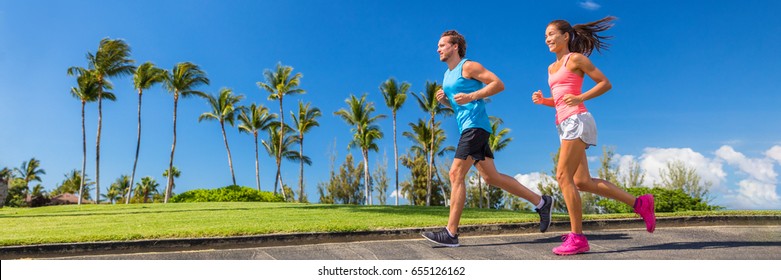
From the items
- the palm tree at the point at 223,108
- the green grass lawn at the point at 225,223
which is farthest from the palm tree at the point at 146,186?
the green grass lawn at the point at 225,223

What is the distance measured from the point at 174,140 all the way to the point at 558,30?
40.9 meters

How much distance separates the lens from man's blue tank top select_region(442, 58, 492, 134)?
16.7 ft

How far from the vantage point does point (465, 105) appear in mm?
5141

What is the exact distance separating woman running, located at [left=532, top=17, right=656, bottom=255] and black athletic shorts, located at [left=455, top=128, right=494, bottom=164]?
0.66 metres

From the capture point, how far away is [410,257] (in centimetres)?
519

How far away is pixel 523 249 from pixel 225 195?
95.4 feet

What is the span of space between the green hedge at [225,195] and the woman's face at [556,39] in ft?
96.0

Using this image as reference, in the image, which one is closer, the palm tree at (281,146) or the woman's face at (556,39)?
the woman's face at (556,39)

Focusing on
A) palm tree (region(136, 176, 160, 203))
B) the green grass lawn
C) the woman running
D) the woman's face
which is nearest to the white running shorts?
the woman running

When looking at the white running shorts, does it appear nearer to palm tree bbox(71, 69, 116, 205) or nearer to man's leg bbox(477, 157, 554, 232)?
man's leg bbox(477, 157, 554, 232)

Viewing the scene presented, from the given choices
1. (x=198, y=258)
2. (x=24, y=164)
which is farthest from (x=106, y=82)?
(x=24, y=164)

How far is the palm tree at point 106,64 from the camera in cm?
3850

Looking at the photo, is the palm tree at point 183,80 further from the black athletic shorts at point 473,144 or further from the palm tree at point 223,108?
the black athletic shorts at point 473,144

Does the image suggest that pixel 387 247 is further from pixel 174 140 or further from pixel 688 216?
pixel 174 140
